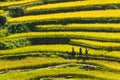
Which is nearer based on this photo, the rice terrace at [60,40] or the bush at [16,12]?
the rice terrace at [60,40]

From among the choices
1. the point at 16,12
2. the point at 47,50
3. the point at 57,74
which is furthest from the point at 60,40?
the point at 16,12

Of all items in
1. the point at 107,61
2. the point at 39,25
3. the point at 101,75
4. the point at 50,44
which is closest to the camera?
the point at 101,75

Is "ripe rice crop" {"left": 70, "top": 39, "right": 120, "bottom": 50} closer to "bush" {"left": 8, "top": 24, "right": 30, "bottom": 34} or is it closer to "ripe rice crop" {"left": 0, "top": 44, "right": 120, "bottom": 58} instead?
"ripe rice crop" {"left": 0, "top": 44, "right": 120, "bottom": 58}

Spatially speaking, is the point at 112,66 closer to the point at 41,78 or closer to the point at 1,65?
the point at 41,78

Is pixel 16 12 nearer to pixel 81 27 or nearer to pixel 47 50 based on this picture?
pixel 81 27

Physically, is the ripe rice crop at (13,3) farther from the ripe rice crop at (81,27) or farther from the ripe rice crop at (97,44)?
the ripe rice crop at (97,44)

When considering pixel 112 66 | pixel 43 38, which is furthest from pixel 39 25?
pixel 112 66

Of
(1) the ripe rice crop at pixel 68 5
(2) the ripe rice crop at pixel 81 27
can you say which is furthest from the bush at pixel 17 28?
(1) the ripe rice crop at pixel 68 5

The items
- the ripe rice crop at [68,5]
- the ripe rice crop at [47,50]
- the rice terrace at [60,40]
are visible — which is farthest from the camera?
the ripe rice crop at [68,5]
